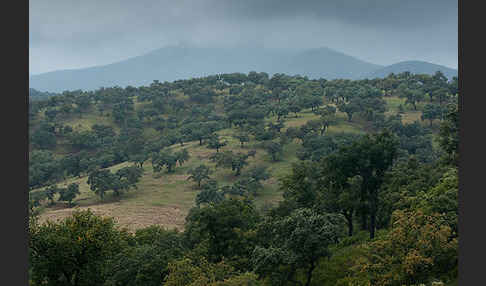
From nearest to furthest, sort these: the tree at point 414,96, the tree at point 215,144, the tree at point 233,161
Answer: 1. the tree at point 233,161
2. the tree at point 215,144
3. the tree at point 414,96

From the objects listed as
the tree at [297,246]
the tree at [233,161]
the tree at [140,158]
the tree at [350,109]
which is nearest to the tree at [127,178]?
the tree at [140,158]

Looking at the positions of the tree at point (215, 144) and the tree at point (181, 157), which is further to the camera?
the tree at point (215, 144)

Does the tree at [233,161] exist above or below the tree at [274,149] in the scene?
below

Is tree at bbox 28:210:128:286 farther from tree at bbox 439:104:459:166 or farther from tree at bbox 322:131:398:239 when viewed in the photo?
tree at bbox 439:104:459:166

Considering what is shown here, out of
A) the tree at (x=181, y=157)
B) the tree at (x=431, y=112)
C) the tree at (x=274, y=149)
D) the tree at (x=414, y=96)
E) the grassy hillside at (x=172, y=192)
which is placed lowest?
the grassy hillside at (x=172, y=192)

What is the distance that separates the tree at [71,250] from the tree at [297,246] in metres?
14.6

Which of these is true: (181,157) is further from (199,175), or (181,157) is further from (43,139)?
(43,139)

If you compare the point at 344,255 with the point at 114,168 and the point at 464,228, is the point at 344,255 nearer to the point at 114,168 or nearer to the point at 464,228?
the point at 464,228

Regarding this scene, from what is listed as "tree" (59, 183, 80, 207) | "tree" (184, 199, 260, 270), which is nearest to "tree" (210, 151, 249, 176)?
"tree" (59, 183, 80, 207)

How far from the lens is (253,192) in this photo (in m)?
93.2

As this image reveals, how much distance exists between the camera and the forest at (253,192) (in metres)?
29.3

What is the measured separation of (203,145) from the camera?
138 m

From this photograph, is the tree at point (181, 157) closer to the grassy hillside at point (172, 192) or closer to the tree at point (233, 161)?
the grassy hillside at point (172, 192)

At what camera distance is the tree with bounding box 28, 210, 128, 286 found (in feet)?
98.2
